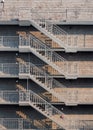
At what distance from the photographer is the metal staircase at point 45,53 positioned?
27391mm

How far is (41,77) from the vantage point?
2802 centimetres

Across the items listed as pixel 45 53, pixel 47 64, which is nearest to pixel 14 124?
pixel 47 64

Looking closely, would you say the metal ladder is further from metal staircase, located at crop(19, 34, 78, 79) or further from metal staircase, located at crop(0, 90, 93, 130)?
metal staircase, located at crop(19, 34, 78, 79)

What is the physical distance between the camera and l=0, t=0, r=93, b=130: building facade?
2841 centimetres

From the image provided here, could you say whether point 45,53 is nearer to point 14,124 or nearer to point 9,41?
point 9,41

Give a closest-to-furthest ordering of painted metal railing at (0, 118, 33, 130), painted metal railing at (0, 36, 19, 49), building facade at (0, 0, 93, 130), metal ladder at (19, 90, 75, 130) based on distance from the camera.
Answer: metal ladder at (19, 90, 75, 130) → building facade at (0, 0, 93, 130) → painted metal railing at (0, 118, 33, 130) → painted metal railing at (0, 36, 19, 49)

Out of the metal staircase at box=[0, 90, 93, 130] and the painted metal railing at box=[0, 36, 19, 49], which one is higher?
the painted metal railing at box=[0, 36, 19, 49]

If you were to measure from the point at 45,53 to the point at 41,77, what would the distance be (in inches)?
68.1

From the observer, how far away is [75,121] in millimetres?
28859

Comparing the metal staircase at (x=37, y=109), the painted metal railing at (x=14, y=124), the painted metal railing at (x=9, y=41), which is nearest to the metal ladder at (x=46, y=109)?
the metal staircase at (x=37, y=109)

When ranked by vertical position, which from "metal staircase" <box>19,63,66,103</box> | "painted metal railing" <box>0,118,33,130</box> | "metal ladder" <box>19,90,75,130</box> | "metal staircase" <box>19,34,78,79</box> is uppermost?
"metal staircase" <box>19,34,78,79</box>

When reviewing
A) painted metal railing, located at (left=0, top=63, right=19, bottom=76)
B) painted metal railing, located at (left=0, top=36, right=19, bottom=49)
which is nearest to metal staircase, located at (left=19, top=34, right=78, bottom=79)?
painted metal railing, located at (left=0, top=36, right=19, bottom=49)

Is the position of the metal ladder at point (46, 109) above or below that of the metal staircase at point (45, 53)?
below

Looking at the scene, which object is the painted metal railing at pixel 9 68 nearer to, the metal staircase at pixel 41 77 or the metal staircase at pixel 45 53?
the metal staircase at pixel 41 77
